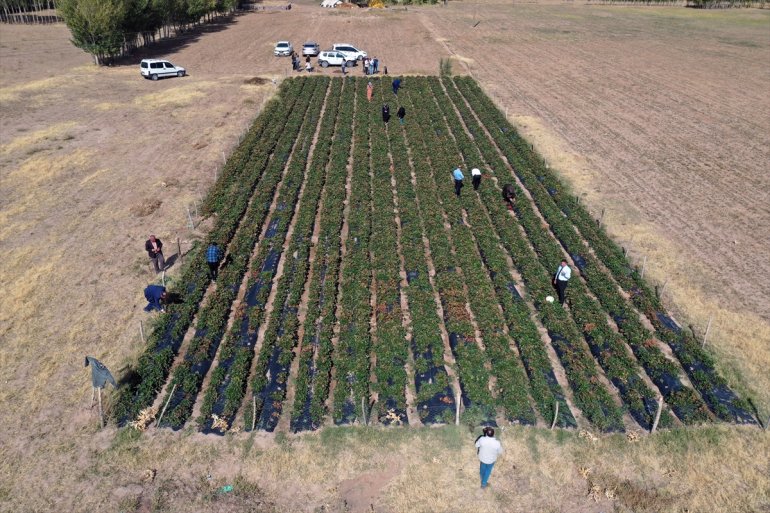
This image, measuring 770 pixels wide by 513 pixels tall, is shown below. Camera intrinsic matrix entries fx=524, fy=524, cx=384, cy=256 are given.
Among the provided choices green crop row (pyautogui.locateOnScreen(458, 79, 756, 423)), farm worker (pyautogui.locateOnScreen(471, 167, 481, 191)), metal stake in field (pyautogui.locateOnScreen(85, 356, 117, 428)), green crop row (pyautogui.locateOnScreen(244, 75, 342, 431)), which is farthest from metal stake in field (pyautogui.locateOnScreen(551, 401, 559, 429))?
farm worker (pyautogui.locateOnScreen(471, 167, 481, 191))

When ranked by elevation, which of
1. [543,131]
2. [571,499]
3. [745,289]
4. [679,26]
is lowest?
[571,499]

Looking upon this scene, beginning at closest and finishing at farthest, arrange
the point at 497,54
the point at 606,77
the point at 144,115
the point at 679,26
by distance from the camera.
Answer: the point at 144,115 → the point at 606,77 → the point at 497,54 → the point at 679,26

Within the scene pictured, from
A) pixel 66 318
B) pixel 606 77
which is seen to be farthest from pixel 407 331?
pixel 606 77

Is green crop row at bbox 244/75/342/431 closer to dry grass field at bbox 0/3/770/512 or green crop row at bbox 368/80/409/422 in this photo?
dry grass field at bbox 0/3/770/512

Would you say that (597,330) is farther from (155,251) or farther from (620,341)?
(155,251)

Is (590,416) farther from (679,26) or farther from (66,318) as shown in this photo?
(679,26)

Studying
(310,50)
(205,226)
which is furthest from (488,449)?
(310,50)
